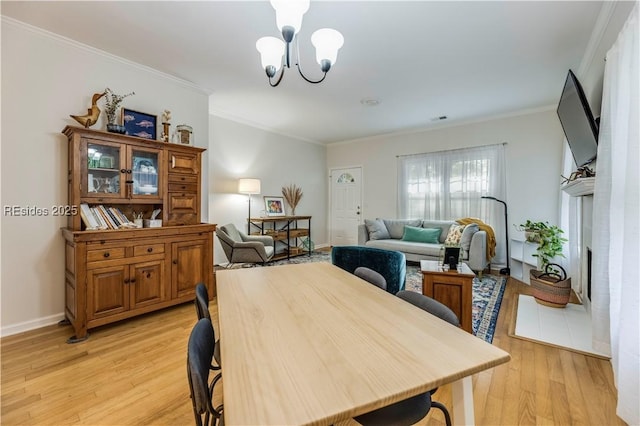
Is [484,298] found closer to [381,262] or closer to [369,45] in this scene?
[381,262]

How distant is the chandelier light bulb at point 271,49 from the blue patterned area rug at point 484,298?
263cm

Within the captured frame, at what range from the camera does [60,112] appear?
99.8 inches

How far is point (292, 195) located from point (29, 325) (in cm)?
441

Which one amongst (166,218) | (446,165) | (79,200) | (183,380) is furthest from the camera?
(446,165)

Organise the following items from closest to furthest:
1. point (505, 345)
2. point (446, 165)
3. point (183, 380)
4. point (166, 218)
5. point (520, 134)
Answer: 1. point (183, 380)
2. point (505, 345)
3. point (166, 218)
4. point (520, 134)
5. point (446, 165)

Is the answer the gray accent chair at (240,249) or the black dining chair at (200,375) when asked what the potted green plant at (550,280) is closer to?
the black dining chair at (200,375)

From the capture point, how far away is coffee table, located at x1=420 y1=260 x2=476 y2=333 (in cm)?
215

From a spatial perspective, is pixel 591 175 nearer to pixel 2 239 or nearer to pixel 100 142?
pixel 100 142

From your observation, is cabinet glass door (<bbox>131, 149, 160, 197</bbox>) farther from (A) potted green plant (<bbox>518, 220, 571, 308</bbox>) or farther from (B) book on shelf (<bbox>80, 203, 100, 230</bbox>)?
(A) potted green plant (<bbox>518, 220, 571, 308</bbox>)

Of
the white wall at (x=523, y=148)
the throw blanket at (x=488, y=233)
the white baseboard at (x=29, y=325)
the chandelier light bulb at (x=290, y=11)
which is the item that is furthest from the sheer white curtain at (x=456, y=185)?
the white baseboard at (x=29, y=325)

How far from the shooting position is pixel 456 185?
5.19 meters

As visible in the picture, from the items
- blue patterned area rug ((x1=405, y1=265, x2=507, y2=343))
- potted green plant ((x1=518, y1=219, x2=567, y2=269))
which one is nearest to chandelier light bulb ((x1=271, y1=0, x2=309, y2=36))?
blue patterned area rug ((x1=405, y1=265, x2=507, y2=343))

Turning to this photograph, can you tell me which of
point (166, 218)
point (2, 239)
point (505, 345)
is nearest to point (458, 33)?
point (505, 345)

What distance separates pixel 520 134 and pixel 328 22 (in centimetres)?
397
